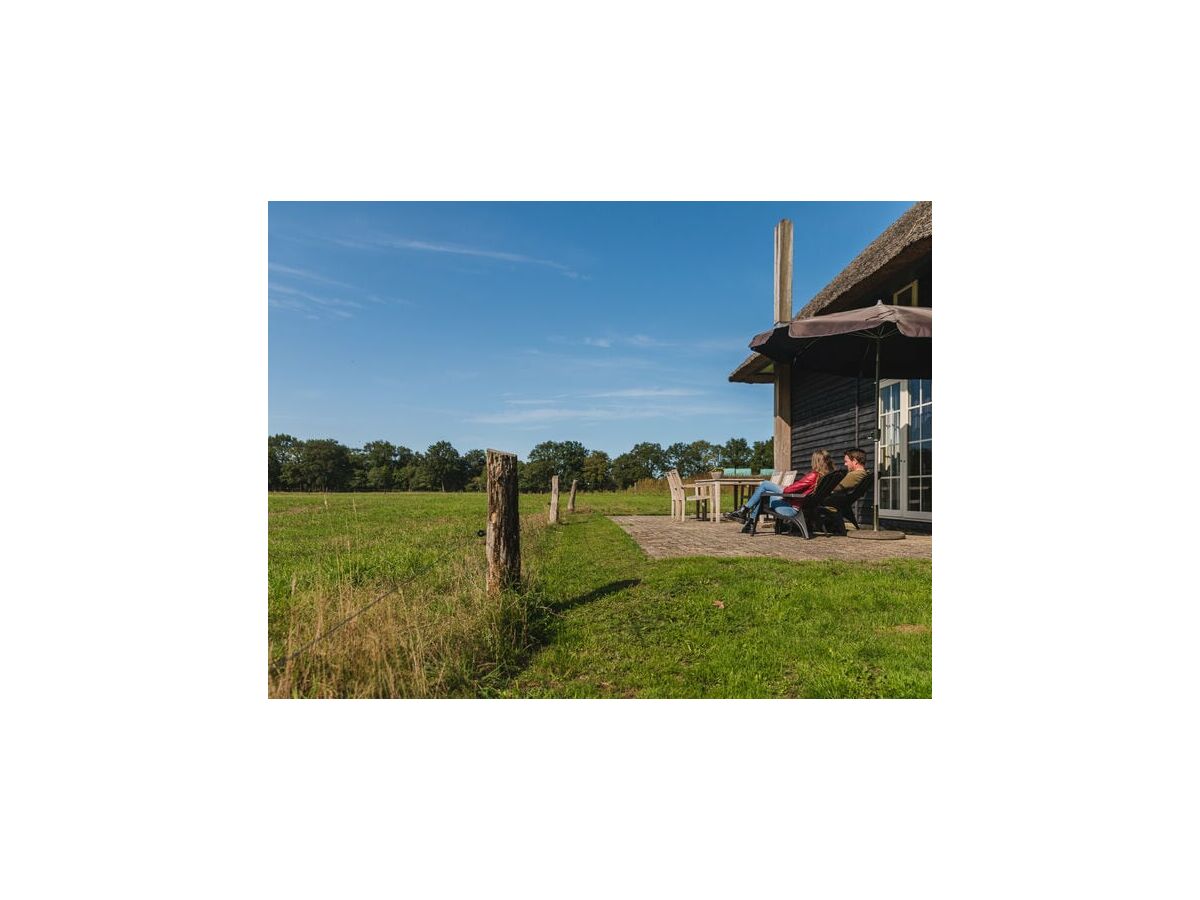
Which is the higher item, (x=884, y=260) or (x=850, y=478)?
(x=884, y=260)

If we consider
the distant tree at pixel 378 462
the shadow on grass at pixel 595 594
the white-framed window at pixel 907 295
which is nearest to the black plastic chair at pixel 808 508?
the white-framed window at pixel 907 295

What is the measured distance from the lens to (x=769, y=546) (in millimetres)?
5574

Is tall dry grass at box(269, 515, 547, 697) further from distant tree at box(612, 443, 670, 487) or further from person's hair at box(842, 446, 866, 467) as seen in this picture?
distant tree at box(612, 443, 670, 487)

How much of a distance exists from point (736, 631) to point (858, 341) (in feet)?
15.6

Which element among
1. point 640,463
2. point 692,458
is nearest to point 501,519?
point 692,458

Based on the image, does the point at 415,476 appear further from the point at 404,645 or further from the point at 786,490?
the point at 786,490

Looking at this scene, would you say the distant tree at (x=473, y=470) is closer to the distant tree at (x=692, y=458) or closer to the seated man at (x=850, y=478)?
the seated man at (x=850, y=478)

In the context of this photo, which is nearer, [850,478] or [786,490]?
[850,478]

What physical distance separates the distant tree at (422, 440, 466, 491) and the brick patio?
79.5 inches

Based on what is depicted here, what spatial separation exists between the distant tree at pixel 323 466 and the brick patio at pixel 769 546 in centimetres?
277
